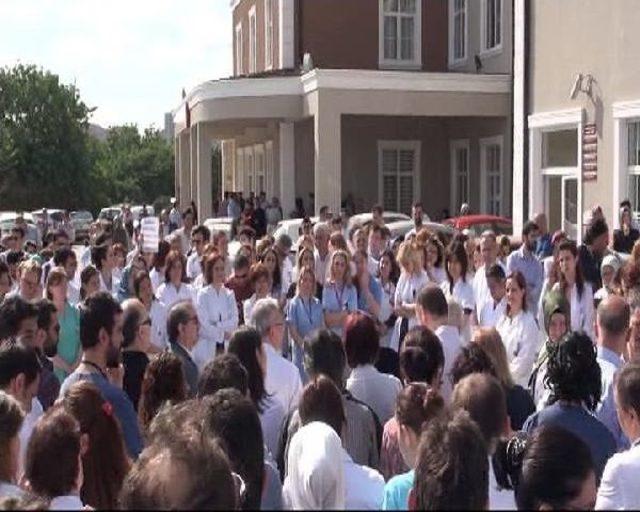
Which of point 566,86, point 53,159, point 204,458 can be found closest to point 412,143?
point 566,86

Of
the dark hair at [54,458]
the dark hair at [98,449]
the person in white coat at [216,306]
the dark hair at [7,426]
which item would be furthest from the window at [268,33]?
the dark hair at [54,458]

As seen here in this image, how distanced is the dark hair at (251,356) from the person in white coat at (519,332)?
2.37 m

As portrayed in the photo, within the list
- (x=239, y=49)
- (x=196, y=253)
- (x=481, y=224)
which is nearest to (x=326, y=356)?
(x=196, y=253)

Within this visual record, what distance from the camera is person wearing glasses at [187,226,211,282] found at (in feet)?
43.0

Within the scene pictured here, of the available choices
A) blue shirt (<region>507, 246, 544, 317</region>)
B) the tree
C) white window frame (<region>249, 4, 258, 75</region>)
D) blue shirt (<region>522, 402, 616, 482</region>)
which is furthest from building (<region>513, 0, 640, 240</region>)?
the tree

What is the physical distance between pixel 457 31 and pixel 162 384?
2745 centimetres

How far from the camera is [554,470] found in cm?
316

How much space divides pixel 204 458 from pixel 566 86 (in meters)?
18.9

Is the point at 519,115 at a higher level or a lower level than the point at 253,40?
lower

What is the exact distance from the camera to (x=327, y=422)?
15.4 feet

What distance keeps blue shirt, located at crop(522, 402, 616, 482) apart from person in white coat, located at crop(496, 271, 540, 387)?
107 inches

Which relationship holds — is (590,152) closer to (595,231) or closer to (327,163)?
(327,163)

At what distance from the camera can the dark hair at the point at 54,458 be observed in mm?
3752

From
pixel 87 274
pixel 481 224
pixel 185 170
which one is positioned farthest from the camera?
pixel 185 170
